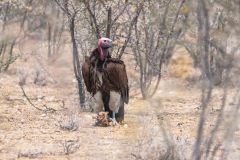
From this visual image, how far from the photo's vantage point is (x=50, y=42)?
21562 millimetres

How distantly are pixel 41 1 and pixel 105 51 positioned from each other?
23.1 ft

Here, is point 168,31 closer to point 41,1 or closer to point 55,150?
point 41,1

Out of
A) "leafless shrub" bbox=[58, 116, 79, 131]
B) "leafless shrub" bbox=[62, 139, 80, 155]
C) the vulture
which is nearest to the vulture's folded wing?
the vulture

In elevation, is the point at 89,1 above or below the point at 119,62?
above

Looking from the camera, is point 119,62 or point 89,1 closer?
point 119,62

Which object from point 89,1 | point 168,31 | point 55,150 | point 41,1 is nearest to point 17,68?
point 41,1

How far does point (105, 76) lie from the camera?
950cm

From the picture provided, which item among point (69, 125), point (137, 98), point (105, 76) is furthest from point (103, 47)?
point (137, 98)

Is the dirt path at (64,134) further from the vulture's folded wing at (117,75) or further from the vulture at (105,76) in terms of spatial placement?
the vulture's folded wing at (117,75)

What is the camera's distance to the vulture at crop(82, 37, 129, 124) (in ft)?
30.8

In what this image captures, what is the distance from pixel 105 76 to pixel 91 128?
0.91 meters

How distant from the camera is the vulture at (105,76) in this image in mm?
9398

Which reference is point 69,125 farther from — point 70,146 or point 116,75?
point 70,146

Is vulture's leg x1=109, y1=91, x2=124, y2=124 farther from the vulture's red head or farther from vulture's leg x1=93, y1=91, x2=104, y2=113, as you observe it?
the vulture's red head
